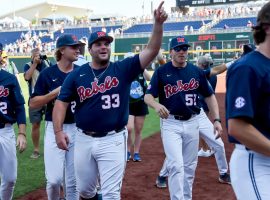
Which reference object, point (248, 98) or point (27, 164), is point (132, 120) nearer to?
point (27, 164)

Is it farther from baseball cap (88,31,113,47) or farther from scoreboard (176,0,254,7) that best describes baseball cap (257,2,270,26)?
scoreboard (176,0,254,7)

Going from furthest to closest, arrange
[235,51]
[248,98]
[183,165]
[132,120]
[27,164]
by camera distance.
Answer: [235,51], [132,120], [27,164], [183,165], [248,98]

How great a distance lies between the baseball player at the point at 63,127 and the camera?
4555 millimetres

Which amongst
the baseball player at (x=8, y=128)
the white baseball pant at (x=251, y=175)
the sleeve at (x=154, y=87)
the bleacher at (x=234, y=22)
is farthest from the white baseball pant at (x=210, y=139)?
the bleacher at (x=234, y=22)

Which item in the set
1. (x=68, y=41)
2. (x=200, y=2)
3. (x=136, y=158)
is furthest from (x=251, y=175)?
(x=200, y=2)

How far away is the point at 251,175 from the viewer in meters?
2.54

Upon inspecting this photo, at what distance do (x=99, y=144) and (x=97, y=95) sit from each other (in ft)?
1.49

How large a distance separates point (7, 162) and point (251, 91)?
9.99 ft

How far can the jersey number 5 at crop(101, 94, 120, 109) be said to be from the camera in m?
3.99

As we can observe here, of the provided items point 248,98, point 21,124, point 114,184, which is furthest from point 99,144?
point 248,98

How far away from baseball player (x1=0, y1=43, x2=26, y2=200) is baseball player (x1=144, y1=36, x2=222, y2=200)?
149cm

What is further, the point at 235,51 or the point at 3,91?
the point at 235,51

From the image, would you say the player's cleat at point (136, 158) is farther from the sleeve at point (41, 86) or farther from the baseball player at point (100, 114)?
the baseball player at point (100, 114)

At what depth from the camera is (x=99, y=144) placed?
3945 mm
